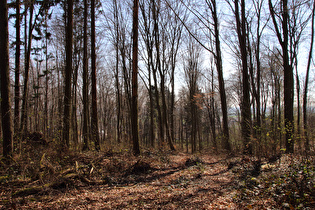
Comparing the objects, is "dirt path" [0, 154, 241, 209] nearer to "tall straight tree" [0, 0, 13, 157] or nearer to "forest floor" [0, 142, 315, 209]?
"forest floor" [0, 142, 315, 209]

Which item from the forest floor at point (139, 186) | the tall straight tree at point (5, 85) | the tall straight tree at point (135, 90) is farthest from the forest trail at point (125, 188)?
the tall straight tree at point (135, 90)

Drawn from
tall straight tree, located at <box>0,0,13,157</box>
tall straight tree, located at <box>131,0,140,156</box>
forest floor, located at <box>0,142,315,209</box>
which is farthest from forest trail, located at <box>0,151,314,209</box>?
tall straight tree, located at <box>131,0,140,156</box>

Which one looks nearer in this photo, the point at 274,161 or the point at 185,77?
the point at 274,161

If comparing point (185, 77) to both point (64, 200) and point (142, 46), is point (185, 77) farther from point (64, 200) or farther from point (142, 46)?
point (64, 200)

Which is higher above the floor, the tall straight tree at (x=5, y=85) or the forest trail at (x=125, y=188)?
the tall straight tree at (x=5, y=85)

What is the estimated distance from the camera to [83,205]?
376cm

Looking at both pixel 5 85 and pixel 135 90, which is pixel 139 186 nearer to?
pixel 135 90

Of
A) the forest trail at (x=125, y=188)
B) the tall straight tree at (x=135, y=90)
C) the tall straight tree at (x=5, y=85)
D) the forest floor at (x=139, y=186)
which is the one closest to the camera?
the forest floor at (x=139, y=186)

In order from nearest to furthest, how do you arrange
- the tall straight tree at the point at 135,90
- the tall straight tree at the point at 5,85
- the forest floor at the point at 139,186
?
the forest floor at the point at 139,186
the tall straight tree at the point at 5,85
the tall straight tree at the point at 135,90

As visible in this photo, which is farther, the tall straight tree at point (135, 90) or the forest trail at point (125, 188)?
the tall straight tree at point (135, 90)

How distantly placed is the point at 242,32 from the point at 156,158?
7.51 meters

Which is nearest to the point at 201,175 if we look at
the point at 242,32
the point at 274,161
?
the point at 274,161

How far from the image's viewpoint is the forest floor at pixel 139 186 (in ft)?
11.6

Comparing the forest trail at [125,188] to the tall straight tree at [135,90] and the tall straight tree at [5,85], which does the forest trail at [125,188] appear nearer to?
the tall straight tree at [5,85]
